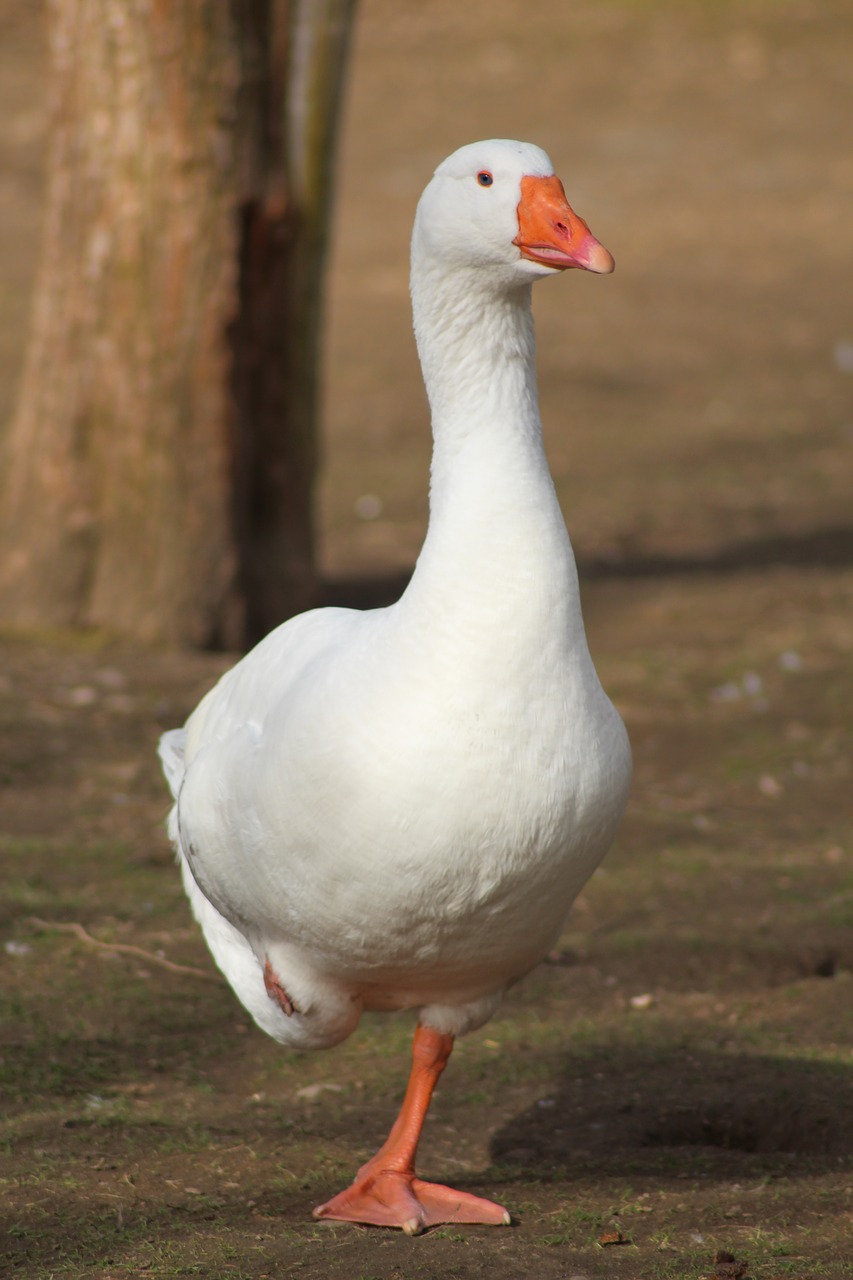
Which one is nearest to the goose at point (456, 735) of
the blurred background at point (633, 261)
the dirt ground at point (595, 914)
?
the dirt ground at point (595, 914)

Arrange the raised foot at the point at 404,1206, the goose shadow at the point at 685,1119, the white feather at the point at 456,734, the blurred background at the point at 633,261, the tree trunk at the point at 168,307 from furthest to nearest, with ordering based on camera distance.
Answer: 1. the blurred background at the point at 633,261
2. the tree trunk at the point at 168,307
3. the goose shadow at the point at 685,1119
4. the raised foot at the point at 404,1206
5. the white feather at the point at 456,734

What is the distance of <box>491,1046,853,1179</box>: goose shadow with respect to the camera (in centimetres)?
384

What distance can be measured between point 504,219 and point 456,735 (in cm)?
100

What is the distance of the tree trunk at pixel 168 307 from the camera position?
6793mm

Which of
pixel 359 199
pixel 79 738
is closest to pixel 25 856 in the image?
pixel 79 738

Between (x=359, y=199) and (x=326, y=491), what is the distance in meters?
7.36

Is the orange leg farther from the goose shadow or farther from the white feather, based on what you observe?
the goose shadow

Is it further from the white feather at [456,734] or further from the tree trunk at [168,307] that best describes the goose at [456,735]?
the tree trunk at [168,307]

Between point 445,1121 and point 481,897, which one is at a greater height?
point 481,897

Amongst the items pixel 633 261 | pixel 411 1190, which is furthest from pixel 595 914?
pixel 633 261

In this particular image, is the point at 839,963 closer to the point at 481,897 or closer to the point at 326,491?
the point at 481,897

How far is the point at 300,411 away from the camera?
770 centimetres

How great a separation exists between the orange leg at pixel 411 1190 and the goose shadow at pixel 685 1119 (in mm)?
367

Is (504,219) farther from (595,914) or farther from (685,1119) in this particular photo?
(595,914)
